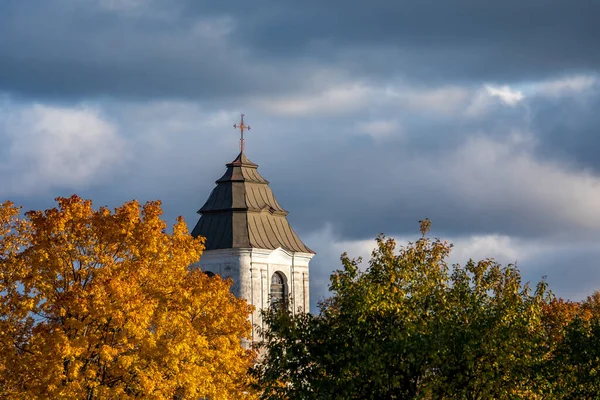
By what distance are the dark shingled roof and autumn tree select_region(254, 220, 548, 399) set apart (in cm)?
5242

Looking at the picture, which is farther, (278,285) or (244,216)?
(278,285)

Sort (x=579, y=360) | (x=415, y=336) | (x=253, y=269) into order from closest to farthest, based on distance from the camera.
Result: (x=415, y=336) → (x=579, y=360) → (x=253, y=269)

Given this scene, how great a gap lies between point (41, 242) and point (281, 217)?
1979 inches

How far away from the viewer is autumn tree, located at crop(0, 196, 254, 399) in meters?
46.4

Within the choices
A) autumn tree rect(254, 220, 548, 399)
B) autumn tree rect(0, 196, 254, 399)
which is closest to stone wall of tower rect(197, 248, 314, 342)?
autumn tree rect(0, 196, 254, 399)

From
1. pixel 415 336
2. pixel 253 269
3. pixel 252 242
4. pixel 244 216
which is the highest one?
pixel 244 216

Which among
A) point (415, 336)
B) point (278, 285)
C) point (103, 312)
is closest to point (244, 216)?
point (278, 285)

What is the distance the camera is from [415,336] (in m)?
37.3

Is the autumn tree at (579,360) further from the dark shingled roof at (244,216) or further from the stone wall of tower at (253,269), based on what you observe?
the dark shingled roof at (244,216)

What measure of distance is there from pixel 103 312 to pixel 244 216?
157 feet

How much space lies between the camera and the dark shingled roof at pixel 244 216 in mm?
93562

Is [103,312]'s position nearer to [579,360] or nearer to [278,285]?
[579,360]

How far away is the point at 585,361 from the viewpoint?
4594 centimetres

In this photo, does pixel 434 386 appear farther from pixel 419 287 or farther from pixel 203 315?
pixel 203 315
